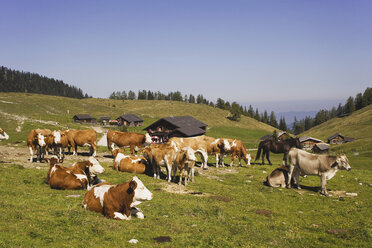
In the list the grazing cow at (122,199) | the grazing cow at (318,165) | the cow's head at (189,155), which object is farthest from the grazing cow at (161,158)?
the grazing cow at (318,165)

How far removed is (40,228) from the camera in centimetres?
797

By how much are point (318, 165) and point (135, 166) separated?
12883mm

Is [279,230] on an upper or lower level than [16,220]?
lower

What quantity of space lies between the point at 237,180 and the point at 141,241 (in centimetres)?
1388

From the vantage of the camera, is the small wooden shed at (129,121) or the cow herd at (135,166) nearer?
the cow herd at (135,166)

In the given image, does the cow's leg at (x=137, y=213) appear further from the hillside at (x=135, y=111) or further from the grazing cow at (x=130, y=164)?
the hillside at (x=135, y=111)

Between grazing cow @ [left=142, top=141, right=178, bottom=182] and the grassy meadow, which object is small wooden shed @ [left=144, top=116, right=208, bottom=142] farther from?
the grassy meadow

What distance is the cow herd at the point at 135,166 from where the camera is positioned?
992cm

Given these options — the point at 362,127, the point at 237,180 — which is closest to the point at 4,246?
the point at 237,180

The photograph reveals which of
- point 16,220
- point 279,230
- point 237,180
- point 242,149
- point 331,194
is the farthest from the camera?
point 242,149

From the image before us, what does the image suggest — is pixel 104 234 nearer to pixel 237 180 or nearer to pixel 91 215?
pixel 91 215

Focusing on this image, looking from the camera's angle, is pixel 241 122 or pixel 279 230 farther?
pixel 241 122

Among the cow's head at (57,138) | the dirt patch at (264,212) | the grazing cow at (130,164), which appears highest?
the cow's head at (57,138)

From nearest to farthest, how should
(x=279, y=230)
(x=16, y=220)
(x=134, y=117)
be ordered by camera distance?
(x=16, y=220) < (x=279, y=230) < (x=134, y=117)
